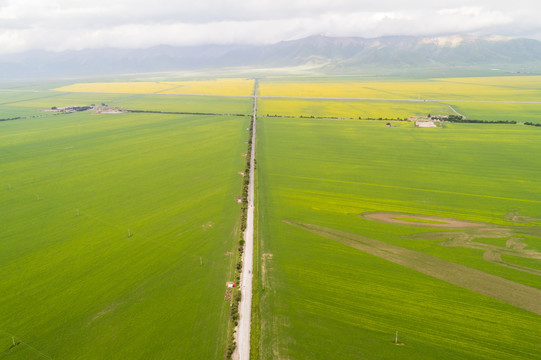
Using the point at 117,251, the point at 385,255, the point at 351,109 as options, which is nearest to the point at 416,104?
the point at 351,109

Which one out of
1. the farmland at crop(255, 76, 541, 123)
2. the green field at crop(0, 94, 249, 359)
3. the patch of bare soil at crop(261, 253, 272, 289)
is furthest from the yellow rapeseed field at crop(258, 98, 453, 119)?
the patch of bare soil at crop(261, 253, 272, 289)

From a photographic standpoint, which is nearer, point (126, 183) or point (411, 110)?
point (126, 183)

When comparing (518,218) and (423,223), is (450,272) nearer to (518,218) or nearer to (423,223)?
(423,223)

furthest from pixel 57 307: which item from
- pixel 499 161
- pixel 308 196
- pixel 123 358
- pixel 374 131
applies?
pixel 374 131

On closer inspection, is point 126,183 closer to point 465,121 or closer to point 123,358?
point 123,358

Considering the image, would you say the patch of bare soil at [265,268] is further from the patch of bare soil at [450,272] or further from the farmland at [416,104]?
the farmland at [416,104]

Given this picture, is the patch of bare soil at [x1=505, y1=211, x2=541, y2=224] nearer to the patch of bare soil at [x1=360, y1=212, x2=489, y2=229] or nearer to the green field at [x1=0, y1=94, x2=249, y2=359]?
the patch of bare soil at [x1=360, y1=212, x2=489, y2=229]
